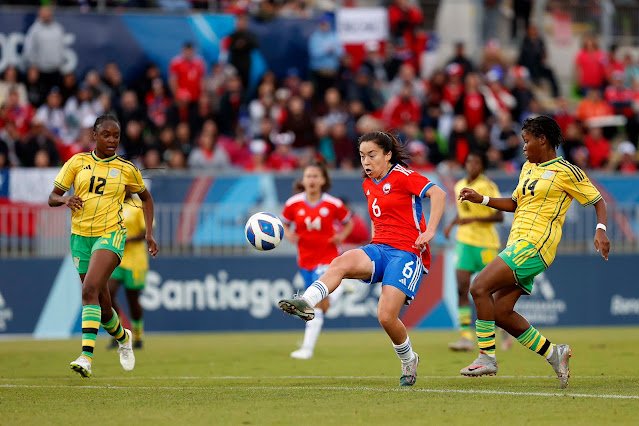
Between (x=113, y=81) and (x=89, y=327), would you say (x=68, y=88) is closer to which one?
(x=113, y=81)

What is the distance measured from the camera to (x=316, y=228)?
1677cm

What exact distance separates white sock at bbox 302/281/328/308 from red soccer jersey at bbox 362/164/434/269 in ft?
3.15

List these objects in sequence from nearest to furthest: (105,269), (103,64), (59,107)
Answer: (105,269) → (59,107) → (103,64)

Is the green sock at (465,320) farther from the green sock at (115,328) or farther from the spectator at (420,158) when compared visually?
the spectator at (420,158)

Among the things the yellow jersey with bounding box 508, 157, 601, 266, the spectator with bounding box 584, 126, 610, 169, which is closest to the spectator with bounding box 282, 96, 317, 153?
the spectator with bounding box 584, 126, 610, 169

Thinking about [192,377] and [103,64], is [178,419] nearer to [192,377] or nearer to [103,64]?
[192,377]

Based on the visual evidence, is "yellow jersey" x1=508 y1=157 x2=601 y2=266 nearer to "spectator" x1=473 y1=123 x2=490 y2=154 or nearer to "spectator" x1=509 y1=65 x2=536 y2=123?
"spectator" x1=473 y1=123 x2=490 y2=154

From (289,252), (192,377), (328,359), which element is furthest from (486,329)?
(289,252)

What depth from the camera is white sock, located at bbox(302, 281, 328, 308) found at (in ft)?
35.7

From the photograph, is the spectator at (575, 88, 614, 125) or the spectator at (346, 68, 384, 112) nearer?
the spectator at (346, 68, 384, 112)

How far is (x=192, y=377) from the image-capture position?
13586mm

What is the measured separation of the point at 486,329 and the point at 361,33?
654 inches

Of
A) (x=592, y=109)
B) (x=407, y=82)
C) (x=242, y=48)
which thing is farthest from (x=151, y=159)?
(x=592, y=109)

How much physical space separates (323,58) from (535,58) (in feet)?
19.9
